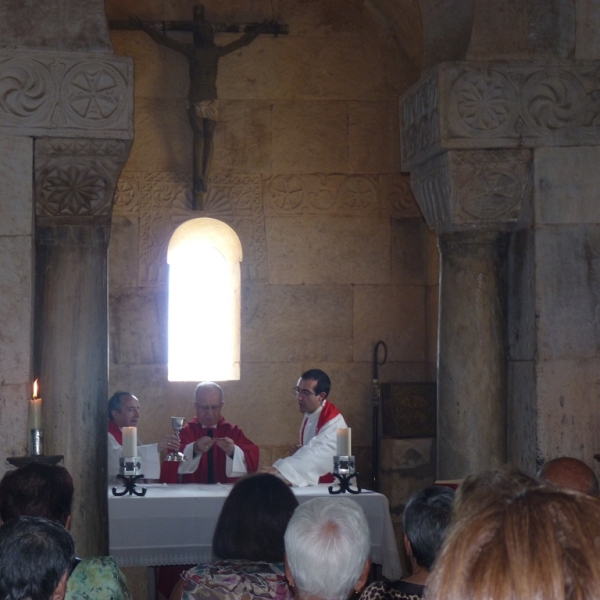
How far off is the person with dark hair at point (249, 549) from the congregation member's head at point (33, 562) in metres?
0.67

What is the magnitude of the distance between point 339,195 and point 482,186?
2.84 metres

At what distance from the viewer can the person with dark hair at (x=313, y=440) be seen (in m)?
5.81

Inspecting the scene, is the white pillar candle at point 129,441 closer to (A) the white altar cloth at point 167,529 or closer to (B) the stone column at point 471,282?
(A) the white altar cloth at point 167,529

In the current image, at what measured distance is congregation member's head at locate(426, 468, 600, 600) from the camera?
3.84 ft

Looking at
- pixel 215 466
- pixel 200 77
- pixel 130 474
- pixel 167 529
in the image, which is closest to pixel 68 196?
pixel 130 474

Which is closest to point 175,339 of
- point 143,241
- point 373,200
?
point 143,241

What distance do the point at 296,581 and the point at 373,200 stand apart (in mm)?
5779

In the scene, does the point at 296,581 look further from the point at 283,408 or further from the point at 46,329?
the point at 283,408

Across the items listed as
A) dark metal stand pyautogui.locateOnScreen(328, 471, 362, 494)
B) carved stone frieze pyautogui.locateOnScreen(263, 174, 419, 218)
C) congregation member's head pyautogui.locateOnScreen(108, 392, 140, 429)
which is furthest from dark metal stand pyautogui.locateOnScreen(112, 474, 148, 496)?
carved stone frieze pyautogui.locateOnScreen(263, 174, 419, 218)

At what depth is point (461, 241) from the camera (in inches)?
214

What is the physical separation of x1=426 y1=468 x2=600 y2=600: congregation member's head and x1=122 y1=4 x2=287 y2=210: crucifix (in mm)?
6667

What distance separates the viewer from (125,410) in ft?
21.7

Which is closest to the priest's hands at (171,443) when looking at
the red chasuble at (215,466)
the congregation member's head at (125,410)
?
the red chasuble at (215,466)

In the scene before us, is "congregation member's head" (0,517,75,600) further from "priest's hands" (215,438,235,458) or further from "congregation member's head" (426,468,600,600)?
"priest's hands" (215,438,235,458)
